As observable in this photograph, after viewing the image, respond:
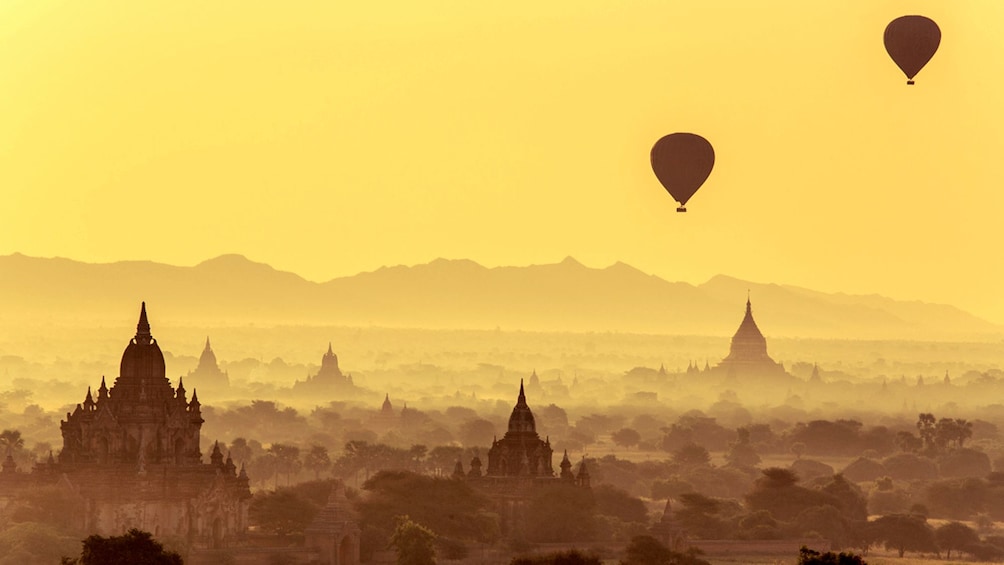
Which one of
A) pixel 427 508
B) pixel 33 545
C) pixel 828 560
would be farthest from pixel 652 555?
pixel 828 560

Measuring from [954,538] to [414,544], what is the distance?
4232 centimetres

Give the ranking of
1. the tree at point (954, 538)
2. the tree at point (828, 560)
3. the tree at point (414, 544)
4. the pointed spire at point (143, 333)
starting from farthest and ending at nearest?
the tree at point (954, 538) → the pointed spire at point (143, 333) → the tree at point (414, 544) → the tree at point (828, 560)

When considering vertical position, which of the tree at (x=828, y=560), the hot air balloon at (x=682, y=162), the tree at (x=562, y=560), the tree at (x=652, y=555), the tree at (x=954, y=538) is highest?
the hot air balloon at (x=682, y=162)

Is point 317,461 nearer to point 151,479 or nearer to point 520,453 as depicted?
point 520,453

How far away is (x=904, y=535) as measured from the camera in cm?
15375

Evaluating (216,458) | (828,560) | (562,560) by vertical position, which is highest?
(216,458)

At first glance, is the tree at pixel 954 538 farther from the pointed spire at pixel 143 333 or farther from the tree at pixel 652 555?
the pointed spire at pixel 143 333

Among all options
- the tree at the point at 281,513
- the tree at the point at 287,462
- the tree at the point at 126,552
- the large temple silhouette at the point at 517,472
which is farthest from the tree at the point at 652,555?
the tree at the point at 287,462

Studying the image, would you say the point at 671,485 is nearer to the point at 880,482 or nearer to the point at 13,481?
the point at 880,482

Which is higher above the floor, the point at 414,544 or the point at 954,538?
the point at 954,538

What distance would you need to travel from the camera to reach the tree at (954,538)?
509 ft

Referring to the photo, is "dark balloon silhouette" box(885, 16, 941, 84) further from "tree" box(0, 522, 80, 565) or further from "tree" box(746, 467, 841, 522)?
"tree" box(0, 522, 80, 565)

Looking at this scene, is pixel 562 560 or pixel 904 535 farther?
pixel 904 535

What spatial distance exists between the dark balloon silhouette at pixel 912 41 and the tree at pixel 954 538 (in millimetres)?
24158
